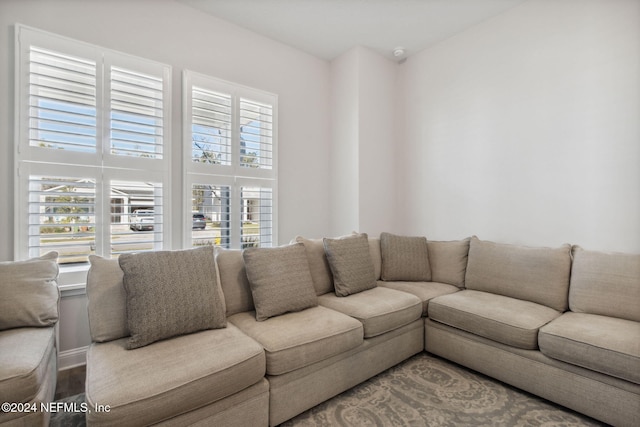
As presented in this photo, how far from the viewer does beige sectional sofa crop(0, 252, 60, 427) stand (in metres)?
1.16

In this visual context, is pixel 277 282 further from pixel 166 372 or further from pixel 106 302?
pixel 106 302

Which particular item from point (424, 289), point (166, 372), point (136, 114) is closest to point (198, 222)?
point (136, 114)

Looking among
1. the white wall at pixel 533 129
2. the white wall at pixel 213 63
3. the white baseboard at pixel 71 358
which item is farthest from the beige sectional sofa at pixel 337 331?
the white wall at pixel 213 63

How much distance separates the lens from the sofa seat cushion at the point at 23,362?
1152mm

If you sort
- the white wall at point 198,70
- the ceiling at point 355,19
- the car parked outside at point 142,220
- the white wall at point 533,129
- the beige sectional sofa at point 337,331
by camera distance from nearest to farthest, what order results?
the beige sectional sofa at point 337,331
the white wall at point 198,70
the white wall at point 533,129
the car parked outside at point 142,220
the ceiling at point 355,19

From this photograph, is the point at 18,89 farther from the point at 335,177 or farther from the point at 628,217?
the point at 628,217

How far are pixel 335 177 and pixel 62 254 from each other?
2600 mm

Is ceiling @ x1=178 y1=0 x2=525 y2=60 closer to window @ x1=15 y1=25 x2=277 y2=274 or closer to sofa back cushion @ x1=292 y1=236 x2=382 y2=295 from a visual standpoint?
window @ x1=15 y1=25 x2=277 y2=274

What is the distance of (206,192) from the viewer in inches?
109

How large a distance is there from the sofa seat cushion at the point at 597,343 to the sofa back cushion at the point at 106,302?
7.95ft

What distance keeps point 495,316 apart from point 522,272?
55 cm

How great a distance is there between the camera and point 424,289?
264cm

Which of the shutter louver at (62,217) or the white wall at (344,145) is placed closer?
the shutter louver at (62,217)

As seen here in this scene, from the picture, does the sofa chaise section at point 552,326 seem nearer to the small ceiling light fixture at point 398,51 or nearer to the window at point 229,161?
the window at point 229,161
